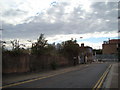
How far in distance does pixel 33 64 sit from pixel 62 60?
15.8m

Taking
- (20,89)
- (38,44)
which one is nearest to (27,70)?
(38,44)

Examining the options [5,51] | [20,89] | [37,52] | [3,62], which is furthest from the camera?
[37,52]

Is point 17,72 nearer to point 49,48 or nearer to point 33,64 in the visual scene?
point 33,64

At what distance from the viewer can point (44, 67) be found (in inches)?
1220

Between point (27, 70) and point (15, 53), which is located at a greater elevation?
point (15, 53)

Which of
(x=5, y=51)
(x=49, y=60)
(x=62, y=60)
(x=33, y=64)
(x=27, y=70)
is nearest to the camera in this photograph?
(x=5, y=51)

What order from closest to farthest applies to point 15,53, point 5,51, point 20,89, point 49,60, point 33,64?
point 20,89 → point 5,51 → point 15,53 → point 33,64 → point 49,60

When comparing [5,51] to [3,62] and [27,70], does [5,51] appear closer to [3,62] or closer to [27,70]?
[3,62]

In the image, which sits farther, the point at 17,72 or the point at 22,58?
the point at 22,58

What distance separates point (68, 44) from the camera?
163 feet

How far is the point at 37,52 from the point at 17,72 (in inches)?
339

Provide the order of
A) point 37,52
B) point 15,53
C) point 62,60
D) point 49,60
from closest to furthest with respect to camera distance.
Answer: point 15,53
point 37,52
point 49,60
point 62,60

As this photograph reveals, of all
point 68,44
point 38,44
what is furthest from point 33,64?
point 68,44

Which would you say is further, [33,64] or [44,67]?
[44,67]
